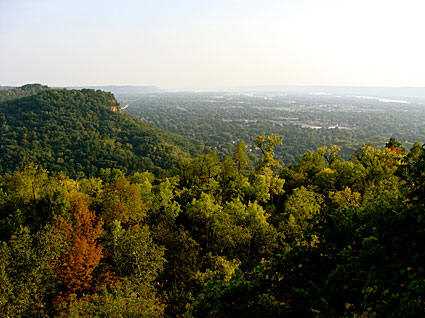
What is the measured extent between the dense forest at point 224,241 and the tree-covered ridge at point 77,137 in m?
32.8

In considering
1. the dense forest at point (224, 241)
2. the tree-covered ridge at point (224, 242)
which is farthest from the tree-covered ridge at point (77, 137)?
the tree-covered ridge at point (224, 242)

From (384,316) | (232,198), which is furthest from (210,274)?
(384,316)

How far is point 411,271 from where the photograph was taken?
13.3 metres

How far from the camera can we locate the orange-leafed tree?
31.3m

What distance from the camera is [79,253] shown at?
3200cm

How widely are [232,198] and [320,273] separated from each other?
25.8 m

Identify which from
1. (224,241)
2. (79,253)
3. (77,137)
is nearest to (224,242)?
(224,241)

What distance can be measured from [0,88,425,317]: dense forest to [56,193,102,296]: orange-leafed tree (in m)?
0.09

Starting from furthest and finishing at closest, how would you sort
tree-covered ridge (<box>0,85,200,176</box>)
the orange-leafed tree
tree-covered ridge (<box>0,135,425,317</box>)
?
tree-covered ridge (<box>0,85,200,176</box>)
the orange-leafed tree
tree-covered ridge (<box>0,135,425,317</box>)

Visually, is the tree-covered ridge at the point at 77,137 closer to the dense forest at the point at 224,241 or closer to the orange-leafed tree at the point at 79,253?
the dense forest at the point at 224,241

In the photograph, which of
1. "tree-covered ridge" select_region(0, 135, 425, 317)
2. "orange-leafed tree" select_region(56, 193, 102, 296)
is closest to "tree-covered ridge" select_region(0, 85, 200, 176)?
"tree-covered ridge" select_region(0, 135, 425, 317)

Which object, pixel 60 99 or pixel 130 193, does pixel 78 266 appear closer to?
pixel 130 193

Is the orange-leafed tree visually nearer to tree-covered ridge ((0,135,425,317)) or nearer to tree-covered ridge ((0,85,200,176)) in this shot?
tree-covered ridge ((0,135,425,317))

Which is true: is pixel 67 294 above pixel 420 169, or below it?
A: below
